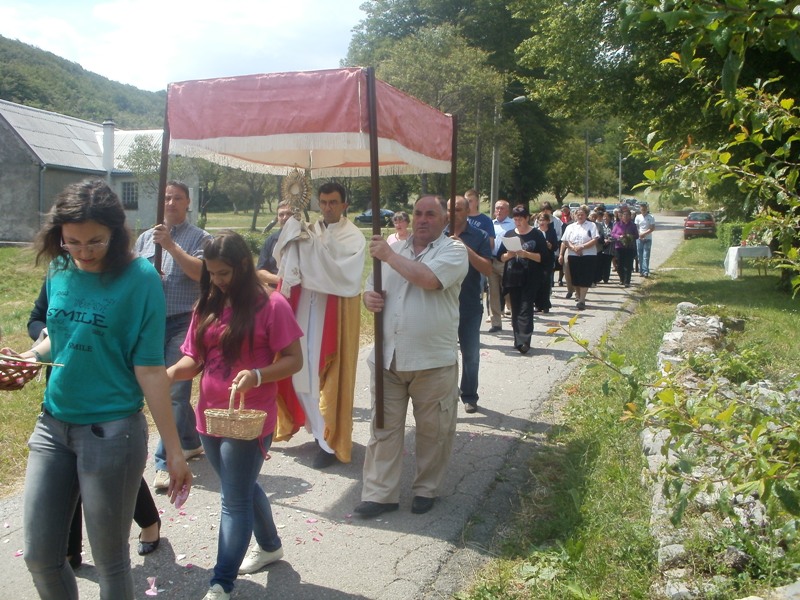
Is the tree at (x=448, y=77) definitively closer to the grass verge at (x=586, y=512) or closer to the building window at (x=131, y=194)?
the building window at (x=131, y=194)

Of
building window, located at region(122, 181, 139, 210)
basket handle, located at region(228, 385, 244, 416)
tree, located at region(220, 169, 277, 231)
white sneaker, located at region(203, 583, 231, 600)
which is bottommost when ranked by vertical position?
white sneaker, located at region(203, 583, 231, 600)

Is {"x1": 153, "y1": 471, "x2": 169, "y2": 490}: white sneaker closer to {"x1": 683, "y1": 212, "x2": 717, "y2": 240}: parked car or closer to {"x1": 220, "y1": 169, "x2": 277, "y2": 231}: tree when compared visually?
{"x1": 220, "y1": 169, "x2": 277, "y2": 231}: tree

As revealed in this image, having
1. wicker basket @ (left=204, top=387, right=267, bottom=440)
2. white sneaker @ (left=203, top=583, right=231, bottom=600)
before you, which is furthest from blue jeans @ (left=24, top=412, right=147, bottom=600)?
white sneaker @ (left=203, top=583, right=231, bottom=600)

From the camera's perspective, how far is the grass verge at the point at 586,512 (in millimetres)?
3809

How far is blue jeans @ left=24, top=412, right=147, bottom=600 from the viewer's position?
9.62ft

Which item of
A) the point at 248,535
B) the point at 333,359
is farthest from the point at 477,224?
the point at 248,535

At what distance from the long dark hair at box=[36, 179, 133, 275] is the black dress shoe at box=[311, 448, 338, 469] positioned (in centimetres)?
301

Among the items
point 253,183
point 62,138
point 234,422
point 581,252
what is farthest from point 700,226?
point 234,422

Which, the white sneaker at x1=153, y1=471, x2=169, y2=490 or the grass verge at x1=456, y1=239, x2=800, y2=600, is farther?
the white sneaker at x1=153, y1=471, x2=169, y2=490

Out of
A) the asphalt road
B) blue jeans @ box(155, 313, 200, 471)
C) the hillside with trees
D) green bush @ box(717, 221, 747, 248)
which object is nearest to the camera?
the asphalt road

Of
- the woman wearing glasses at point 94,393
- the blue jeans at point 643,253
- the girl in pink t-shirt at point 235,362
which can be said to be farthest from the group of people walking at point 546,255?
the woman wearing glasses at point 94,393

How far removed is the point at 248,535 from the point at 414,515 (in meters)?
1.47

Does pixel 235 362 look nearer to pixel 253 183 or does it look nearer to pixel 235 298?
pixel 235 298

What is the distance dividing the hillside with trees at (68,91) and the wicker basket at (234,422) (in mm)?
57016
